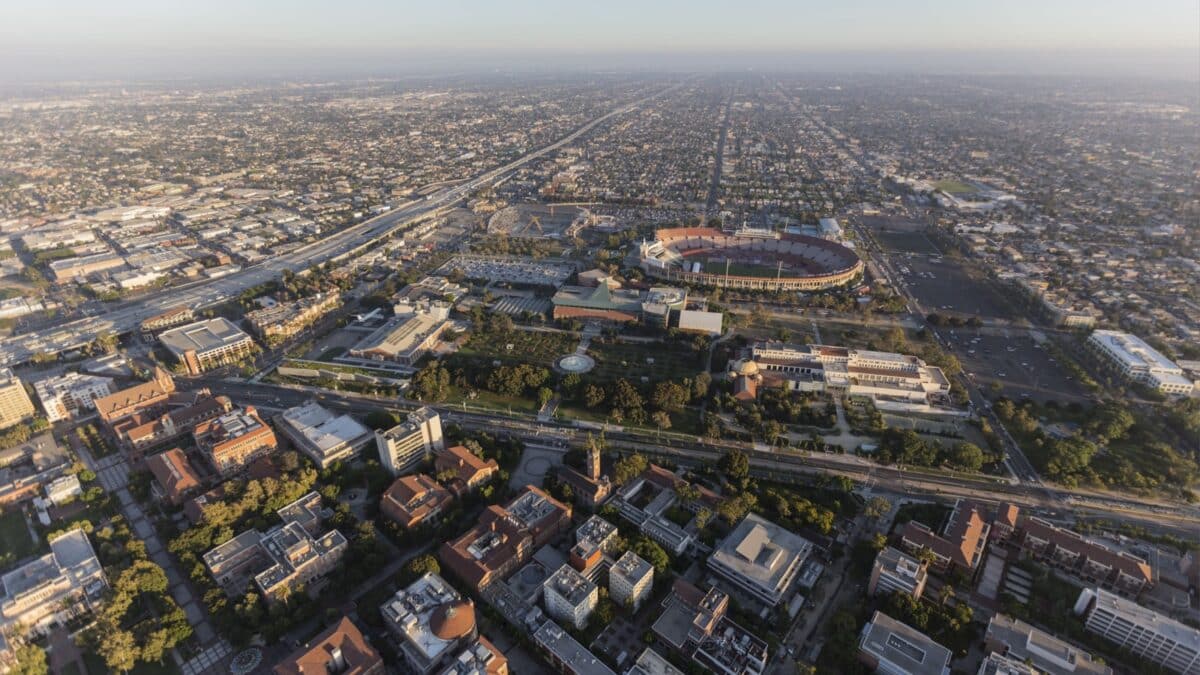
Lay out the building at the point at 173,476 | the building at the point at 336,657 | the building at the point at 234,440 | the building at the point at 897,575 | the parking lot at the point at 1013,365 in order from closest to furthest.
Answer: the building at the point at 336,657 → the building at the point at 897,575 → the building at the point at 173,476 → the building at the point at 234,440 → the parking lot at the point at 1013,365

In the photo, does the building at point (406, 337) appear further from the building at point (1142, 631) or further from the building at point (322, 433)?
the building at point (1142, 631)

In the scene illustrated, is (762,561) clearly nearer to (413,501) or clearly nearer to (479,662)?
(479,662)

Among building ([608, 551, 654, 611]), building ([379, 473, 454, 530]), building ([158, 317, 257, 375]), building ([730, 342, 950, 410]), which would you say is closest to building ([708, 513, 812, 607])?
building ([608, 551, 654, 611])

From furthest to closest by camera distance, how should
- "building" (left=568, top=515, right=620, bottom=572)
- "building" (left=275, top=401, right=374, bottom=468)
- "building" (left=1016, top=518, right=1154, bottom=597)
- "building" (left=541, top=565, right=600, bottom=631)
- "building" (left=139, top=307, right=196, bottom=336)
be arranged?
"building" (left=139, top=307, right=196, bottom=336) → "building" (left=275, top=401, right=374, bottom=468) → "building" (left=568, top=515, right=620, bottom=572) → "building" (left=1016, top=518, right=1154, bottom=597) → "building" (left=541, top=565, right=600, bottom=631)

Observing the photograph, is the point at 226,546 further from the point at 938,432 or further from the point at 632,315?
the point at 938,432

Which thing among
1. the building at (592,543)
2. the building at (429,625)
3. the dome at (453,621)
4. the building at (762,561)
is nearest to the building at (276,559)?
the building at (429,625)

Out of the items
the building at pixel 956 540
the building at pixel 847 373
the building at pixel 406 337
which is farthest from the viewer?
the building at pixel 406 337

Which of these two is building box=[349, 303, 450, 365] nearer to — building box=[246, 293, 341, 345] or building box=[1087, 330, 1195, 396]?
building box=[246, 293, 341, 345]

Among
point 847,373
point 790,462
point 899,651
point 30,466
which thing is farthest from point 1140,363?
point 30,466
